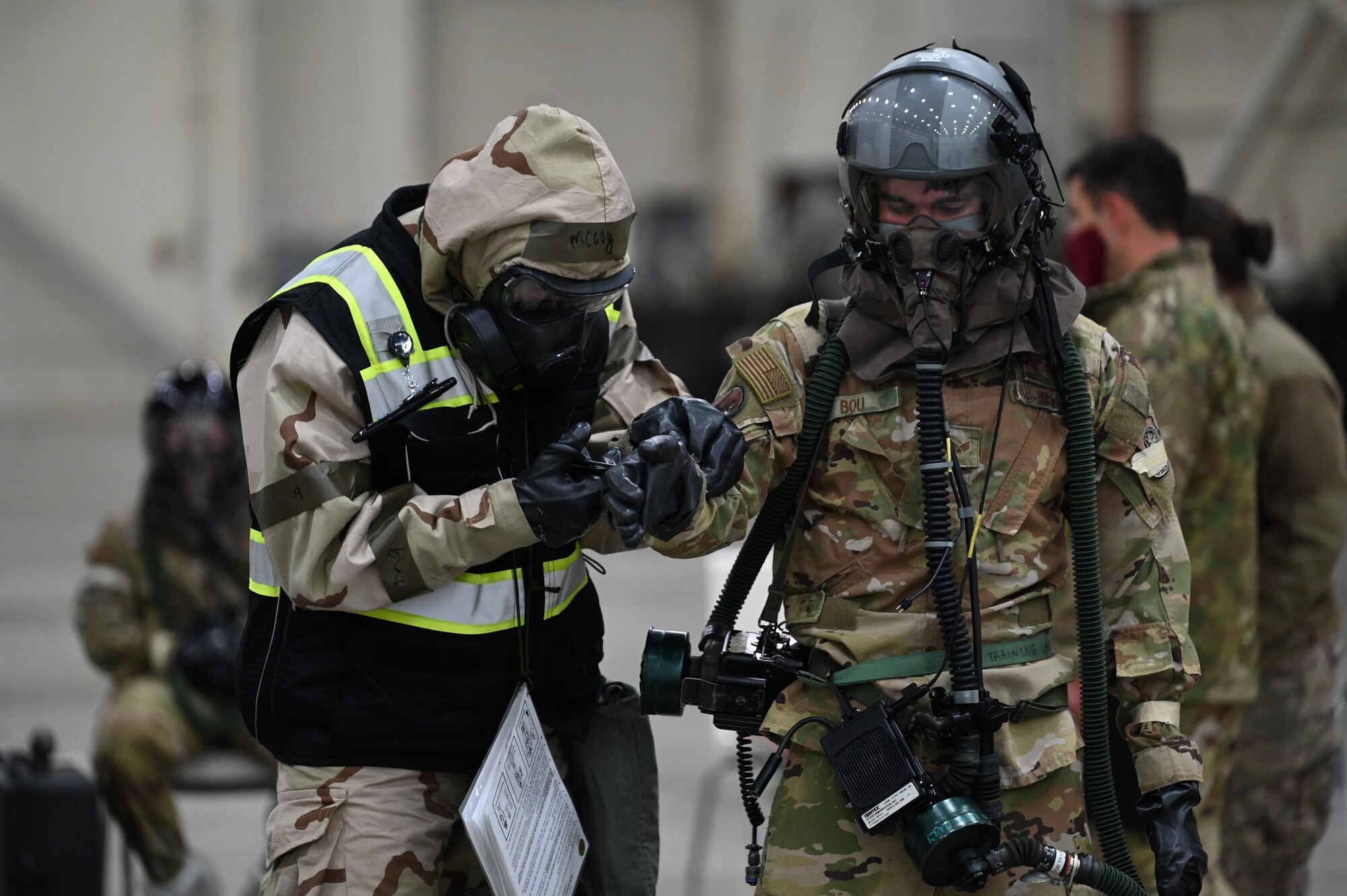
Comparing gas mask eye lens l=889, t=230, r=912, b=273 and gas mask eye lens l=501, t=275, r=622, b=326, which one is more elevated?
gas mask eye lens l=889, t=230, r=912, b=273

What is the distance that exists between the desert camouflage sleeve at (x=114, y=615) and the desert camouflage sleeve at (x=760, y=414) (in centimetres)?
268

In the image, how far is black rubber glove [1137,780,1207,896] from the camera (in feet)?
8.41

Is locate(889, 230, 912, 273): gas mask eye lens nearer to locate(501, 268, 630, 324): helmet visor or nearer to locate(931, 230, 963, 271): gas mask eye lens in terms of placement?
Answer: locate(931, 230, 963, 271): gas mask eye lens

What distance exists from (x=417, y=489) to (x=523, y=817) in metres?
0.56

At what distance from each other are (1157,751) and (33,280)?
1415 cm

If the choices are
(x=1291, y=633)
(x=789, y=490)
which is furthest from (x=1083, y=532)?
(x=1291, y=633)

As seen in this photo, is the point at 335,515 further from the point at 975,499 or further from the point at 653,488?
the point at 975,499

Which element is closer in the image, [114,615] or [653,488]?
[653,488]

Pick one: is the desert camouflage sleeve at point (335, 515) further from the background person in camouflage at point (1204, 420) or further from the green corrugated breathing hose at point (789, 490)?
the background person in camouflage at point (1204, 420)

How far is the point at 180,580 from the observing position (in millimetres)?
4820

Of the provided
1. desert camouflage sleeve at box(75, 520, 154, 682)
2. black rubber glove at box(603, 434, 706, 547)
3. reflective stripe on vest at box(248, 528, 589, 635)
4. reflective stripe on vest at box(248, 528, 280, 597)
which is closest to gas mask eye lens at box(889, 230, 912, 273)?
black rubber glove at box(603, 434, 706, 547)

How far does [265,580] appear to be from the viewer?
107 inches

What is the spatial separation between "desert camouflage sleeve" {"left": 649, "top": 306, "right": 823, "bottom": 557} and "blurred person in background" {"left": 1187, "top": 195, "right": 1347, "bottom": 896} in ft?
5.69

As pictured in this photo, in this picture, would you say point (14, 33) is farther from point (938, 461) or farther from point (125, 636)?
point (938, 461)
